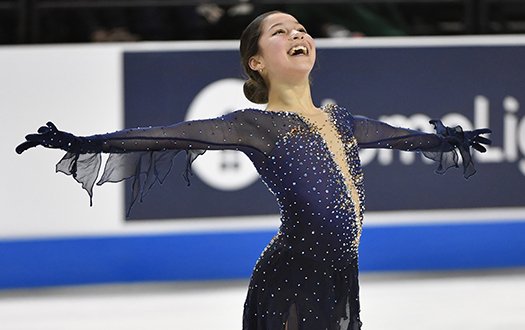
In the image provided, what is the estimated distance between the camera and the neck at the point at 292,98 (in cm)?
260

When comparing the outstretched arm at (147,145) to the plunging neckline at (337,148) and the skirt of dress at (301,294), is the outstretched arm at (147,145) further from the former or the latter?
the skirt of dress at (301,294)

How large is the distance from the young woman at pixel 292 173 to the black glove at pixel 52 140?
11cm

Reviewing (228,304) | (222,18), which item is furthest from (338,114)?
(222,18)

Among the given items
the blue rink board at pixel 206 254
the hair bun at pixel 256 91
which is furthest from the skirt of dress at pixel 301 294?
the blue rink board at pixel 206 254

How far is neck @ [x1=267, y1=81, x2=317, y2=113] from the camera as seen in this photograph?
8.54 feet

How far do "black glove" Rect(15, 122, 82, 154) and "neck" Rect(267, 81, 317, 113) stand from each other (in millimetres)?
482

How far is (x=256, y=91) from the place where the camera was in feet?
8.91

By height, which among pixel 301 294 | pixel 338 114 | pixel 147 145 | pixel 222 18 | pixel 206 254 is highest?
pixel 222 18

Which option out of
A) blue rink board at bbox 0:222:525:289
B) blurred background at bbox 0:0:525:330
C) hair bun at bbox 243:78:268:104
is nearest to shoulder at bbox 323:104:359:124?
hair bun at bbox 243:78:268:104

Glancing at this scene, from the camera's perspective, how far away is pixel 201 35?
666cm

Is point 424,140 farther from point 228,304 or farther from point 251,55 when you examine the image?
point 228,304

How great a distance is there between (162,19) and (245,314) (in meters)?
4.26

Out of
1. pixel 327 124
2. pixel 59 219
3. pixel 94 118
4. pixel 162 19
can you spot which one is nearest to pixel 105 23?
pixel 162 19

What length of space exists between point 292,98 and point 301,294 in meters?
0.45
